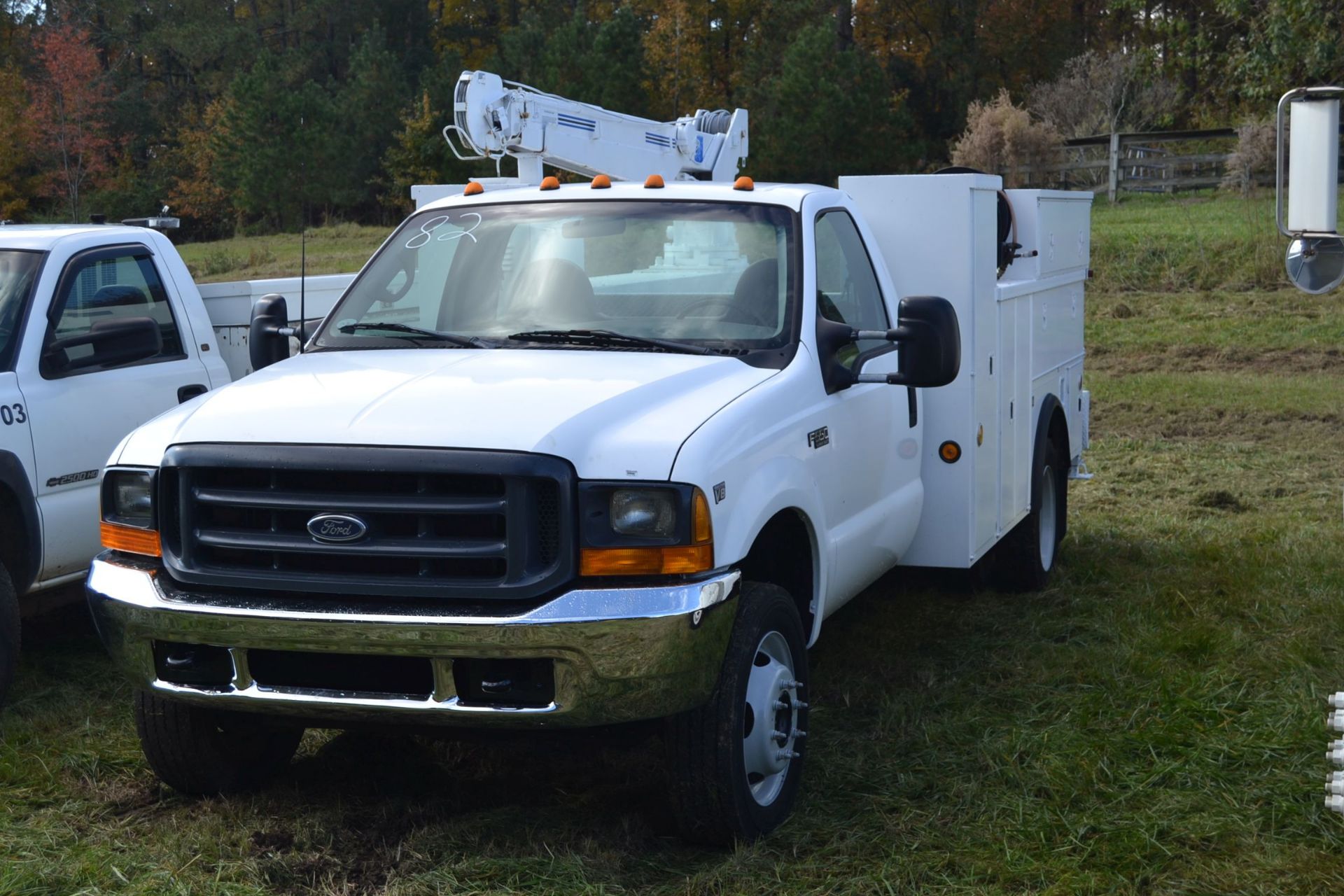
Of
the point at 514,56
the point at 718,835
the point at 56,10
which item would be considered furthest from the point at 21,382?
the point at 56,10

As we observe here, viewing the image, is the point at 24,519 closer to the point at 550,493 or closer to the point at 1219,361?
the point at 550,493

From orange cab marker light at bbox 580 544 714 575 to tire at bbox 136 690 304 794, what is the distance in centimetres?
118

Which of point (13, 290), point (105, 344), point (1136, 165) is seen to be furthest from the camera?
point (1136, 165)

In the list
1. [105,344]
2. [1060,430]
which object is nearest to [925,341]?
[105,344]

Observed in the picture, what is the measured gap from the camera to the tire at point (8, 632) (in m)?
5.73

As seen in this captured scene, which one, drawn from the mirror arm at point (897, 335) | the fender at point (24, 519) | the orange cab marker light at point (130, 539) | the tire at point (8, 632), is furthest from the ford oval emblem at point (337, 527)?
the fender at point (24, 519)

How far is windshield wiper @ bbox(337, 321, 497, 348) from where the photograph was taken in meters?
5.16

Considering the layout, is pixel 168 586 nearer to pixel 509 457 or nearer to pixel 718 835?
pixel 509 457

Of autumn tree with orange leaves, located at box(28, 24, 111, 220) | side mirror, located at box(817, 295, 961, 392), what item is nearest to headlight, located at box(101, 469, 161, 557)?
side mirror, located at box(817, 295, 961, 392)

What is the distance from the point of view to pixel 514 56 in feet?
156

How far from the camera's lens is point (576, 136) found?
1223 cm

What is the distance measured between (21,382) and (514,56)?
4319 centimetres

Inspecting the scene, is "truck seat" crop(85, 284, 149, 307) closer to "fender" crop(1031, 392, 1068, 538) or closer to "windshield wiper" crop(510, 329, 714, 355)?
"windshield wiper" crop(510, 329, 714, 355)

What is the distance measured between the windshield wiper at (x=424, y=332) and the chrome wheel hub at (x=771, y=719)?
54.3 inches
